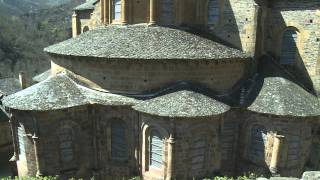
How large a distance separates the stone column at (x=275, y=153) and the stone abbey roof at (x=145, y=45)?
16.2 feet

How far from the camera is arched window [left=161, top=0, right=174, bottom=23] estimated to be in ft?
65.0

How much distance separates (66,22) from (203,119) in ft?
323

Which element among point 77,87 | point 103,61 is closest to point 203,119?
point 103,61

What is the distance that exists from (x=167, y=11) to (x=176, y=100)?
22.5 ft

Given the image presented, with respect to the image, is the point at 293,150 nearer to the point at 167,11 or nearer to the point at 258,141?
the point at 258,141

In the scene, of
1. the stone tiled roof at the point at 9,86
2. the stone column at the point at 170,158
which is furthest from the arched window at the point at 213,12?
the stone tiled roof at the point at 9,86

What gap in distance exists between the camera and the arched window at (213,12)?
2031 centimetres

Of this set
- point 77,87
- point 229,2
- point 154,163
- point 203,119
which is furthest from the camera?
point 229,2

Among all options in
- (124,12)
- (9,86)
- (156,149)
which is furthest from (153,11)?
(9,86)

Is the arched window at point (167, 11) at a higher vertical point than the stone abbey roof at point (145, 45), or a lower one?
higher

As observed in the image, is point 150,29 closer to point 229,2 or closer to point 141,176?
point 229,2

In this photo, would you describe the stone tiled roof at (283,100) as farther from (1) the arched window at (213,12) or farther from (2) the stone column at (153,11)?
(2) the stone column at (153,11)

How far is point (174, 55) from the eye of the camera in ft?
53.9

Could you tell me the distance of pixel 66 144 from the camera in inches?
668
